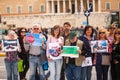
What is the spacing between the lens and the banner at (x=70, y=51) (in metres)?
10.7

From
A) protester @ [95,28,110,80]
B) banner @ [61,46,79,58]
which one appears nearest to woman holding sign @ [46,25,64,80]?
banner @ [61,46,79,58]

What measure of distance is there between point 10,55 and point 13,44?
1.07 feet

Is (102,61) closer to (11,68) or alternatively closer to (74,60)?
(74,60)

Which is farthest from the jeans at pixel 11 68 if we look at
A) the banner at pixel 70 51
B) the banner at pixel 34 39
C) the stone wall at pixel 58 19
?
the stone wall at pixel 58 19

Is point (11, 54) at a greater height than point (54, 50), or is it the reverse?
point (54, 50)

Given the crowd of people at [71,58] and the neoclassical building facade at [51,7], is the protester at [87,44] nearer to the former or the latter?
the crowd of people at [71,58]

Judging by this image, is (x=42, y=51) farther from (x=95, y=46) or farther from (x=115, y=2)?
(x=115, y=2)

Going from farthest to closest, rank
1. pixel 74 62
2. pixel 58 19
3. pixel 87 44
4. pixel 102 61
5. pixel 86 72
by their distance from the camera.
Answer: pixel 58 19 < pixel 102 61 < pixel 86 72 < pixel 87 44 < pixel 74 62

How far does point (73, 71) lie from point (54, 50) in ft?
2.43

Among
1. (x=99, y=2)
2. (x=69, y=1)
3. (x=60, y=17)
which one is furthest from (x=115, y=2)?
(x=60, y=17)

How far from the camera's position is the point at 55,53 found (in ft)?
35.9

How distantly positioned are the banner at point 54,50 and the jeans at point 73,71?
15.0 inches

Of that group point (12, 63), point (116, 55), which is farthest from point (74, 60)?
point (12, 63)

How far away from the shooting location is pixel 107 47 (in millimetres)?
11211
